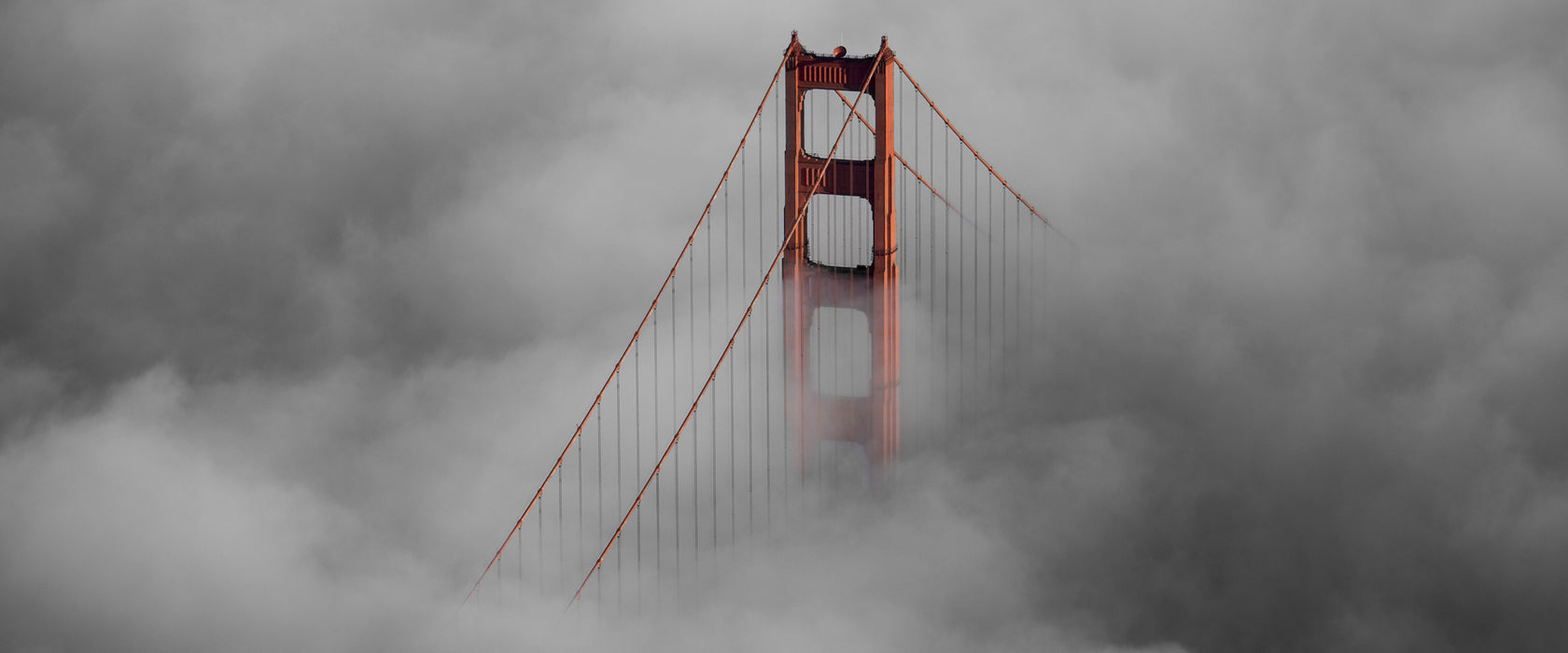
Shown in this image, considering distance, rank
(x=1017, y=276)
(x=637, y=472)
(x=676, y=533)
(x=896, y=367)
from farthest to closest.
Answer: (x=1017, y=276)
(x=637, y=472)
(x=676, y=533)
(x=896, y=367)

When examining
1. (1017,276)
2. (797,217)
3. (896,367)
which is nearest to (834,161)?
(797,217)

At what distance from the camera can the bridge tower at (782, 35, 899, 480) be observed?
1528 centimetres

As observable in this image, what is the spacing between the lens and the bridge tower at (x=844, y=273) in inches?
602

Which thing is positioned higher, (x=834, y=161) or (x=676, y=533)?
(x=834, y=161)

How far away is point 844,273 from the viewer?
16125 millimetres

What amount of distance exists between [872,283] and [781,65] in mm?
1884

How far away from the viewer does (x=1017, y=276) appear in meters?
22.6

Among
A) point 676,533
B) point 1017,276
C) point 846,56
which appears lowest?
point 676,533

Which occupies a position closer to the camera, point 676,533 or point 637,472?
point 676,533

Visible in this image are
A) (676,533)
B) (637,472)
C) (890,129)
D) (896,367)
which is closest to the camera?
(890,129)

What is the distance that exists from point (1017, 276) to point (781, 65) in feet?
25.7

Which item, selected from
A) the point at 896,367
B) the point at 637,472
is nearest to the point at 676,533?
the point at 637,472

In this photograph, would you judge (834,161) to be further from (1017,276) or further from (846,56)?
(1017,276)

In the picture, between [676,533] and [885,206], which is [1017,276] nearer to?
[676,533]
